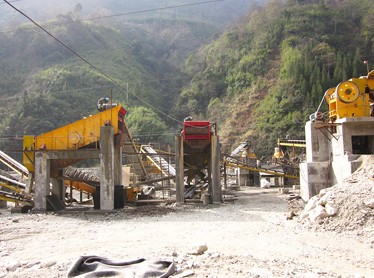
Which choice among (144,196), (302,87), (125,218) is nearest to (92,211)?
(125,218)

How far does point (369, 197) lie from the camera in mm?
9055

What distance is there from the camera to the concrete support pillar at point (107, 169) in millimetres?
13961

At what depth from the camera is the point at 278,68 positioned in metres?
59.6

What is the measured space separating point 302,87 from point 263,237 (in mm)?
44955

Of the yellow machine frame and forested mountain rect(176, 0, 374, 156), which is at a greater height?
forested mountain rect(176, 0, 374, 156)

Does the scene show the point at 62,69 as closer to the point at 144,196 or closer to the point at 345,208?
the point at 144,196

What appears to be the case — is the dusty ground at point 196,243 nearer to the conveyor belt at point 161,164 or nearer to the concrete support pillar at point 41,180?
the concrete support pillar at point 41,180

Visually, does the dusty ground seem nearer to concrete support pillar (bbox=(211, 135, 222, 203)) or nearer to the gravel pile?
the gravel pile

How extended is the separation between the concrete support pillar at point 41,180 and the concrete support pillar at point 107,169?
279 centimetres

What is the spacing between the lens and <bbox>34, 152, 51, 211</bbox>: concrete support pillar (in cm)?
1467

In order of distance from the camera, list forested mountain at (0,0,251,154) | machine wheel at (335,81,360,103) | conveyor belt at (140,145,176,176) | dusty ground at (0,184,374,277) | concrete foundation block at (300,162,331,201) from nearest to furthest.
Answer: dusty ground at (0,184,374,277)
machine wheel at (335,81,360,103)
concrete foundation block at (300,162,331,201)
conveyor belt at (140,145,176,176)
forested mountain at (0,0,251,154)

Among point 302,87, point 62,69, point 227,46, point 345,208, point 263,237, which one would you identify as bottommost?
point 263,237

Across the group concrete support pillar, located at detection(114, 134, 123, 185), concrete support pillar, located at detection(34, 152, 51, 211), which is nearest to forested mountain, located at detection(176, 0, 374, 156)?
concrete support pillar, located at detection(114, 134, 123, 185)

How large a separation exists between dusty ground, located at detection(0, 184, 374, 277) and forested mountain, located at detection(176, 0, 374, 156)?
32123mm
